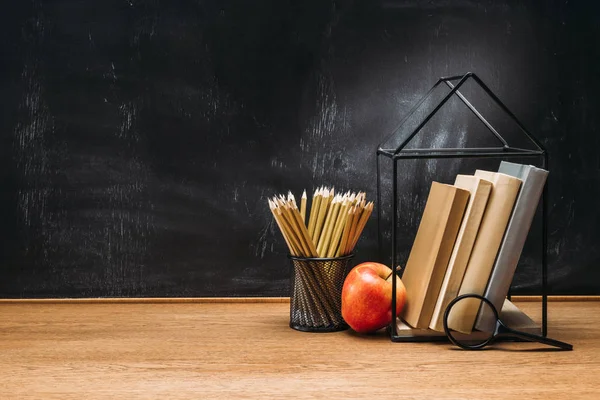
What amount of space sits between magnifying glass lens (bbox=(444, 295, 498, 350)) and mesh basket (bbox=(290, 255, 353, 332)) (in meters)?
0.20

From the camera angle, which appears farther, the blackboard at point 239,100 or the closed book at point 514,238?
the blackboard at point 239,100

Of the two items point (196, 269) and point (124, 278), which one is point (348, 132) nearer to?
point (196, 269)

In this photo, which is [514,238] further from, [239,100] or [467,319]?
[239,100]

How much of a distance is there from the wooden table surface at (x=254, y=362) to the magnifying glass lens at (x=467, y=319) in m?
0.02

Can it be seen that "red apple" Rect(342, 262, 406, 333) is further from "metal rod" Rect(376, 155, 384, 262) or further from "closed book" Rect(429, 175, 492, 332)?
"metal rod" Rect(376, 155, 384, 262)

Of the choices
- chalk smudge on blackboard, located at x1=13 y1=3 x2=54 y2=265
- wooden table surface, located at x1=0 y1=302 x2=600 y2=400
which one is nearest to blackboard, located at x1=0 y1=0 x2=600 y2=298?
chalk smudge on blackboard, located at x1=13 y1=3 x2=54 y2=265

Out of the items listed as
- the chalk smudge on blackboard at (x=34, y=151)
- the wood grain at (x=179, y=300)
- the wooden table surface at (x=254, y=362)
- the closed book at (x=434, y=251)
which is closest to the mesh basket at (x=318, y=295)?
the wooden table surface at (x=254, y=362)

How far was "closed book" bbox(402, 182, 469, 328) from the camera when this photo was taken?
1.13 meters

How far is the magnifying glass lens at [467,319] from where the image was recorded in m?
1.13

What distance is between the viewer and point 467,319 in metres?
1.13

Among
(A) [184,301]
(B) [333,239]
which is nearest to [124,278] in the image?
(A) [184,301]

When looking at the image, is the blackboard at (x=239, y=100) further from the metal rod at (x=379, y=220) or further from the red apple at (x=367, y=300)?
the red apple at (x=367, y=300)

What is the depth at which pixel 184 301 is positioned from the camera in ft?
4.80

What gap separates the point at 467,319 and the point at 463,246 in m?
0.12
